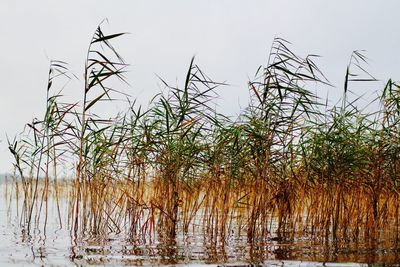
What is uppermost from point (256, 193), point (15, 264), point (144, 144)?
point (144, 144)

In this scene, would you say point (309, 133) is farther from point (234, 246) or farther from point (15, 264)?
point (15, 264)

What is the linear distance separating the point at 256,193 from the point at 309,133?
1.33 metres

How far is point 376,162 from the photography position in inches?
326

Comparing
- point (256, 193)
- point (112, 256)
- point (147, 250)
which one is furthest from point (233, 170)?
point (112, 256)

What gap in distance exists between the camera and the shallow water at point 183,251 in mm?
6477

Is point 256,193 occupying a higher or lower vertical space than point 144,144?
lower

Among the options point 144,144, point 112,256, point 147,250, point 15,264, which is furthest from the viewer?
point 144,144

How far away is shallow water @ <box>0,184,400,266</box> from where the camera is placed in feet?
21.2

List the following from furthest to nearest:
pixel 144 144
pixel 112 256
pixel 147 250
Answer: pixel 144 144
pixel 147 250
pixel 112 256

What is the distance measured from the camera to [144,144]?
8.59 meters

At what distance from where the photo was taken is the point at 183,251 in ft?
23.8

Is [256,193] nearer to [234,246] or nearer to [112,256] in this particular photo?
[234,246]

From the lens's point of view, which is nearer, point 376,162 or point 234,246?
point 234,246

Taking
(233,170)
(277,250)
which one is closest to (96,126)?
(233,170)
